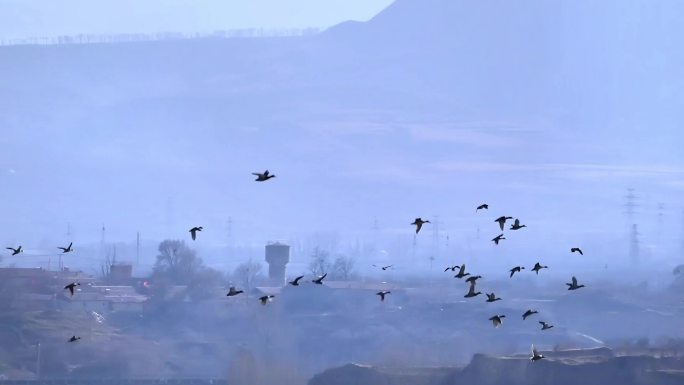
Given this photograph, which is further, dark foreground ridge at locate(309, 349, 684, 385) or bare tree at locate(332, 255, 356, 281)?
bare tree at locate(332, 255, 356, 281)

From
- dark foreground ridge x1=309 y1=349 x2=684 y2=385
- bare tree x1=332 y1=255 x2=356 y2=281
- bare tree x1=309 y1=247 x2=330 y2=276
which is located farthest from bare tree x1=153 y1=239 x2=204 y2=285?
dark foreground ridge x1=309 y1=349 x2=684 y2=385

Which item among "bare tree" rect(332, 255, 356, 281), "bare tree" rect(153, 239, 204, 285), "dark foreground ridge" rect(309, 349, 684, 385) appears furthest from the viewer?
"bare tree" rect(332, 255, 356, 281)

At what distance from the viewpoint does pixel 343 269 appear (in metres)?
93.0

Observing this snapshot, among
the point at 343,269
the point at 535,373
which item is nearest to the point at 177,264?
the point at 343,269

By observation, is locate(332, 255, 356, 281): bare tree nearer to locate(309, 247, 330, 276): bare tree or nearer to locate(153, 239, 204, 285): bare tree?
locate(309, 247, 330, 276): bare tree

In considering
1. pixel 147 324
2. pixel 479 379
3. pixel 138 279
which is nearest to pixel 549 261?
pixel 138 279

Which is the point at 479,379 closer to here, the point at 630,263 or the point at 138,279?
the point at 138,279

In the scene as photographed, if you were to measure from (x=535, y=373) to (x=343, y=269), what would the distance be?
4054 centimetres

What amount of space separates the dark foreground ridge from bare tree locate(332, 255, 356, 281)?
3474 cm

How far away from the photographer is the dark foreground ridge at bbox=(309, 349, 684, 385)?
171 feet

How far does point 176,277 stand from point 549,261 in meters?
31.5

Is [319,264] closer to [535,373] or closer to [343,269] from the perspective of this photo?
[343,269]

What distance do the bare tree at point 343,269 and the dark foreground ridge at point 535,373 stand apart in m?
34.7

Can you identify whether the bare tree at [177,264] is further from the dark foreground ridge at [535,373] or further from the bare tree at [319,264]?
the dark foreground ridge at [535,373]
